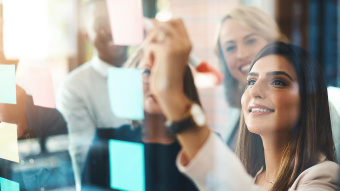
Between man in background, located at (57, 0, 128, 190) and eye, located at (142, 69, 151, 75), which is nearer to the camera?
eye, located at (142, 69, 151, 75)

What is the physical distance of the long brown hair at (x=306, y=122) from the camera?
3.49 ft

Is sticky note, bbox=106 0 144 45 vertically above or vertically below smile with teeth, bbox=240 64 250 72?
above

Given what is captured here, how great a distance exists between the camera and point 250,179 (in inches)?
46.1

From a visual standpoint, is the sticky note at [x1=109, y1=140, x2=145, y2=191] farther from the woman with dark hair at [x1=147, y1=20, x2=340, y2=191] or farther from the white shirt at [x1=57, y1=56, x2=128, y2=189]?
the woman with dark hair at [x1=147, y1=20, x2=340, y2=191]

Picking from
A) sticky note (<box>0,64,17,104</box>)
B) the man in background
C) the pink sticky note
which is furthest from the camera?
sticky note (<box>0,64,17,104</box>)

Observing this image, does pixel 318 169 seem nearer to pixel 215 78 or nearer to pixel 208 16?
pixel 215 78

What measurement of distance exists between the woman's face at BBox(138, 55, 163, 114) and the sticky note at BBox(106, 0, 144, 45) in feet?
0.30

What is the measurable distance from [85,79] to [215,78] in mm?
654

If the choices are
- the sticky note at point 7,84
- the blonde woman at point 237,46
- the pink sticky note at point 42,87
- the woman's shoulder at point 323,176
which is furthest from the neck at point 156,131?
the sticky note at point 7,84

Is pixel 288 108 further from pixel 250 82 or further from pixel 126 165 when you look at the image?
pixel 126 165

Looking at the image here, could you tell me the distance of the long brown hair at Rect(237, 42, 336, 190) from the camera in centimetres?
106

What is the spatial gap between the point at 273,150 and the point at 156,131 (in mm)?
439

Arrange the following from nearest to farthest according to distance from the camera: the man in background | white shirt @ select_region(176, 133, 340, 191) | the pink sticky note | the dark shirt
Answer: white shirt @ select_region(176, 133, 340, 191) → the dark shirt → the man in background → the pink sticky note

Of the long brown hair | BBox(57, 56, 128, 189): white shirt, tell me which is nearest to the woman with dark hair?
the long brown hair
